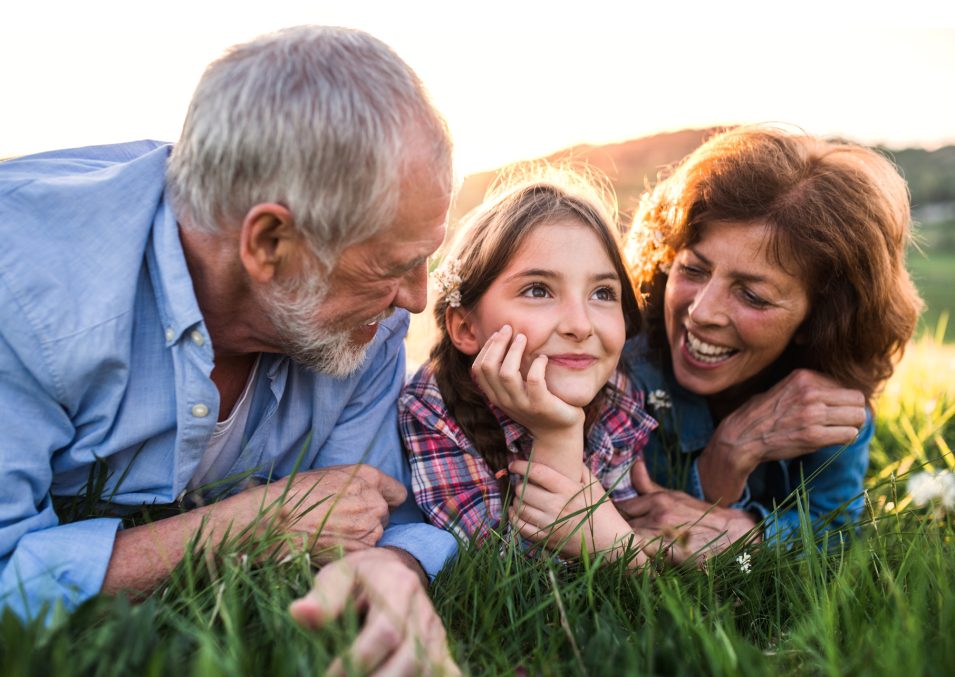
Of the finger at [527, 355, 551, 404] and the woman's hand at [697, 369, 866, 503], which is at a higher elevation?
the finger at [527, 355, 551, 404]

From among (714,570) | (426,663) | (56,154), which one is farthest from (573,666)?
(56,154)

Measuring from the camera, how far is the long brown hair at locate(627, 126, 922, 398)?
3523 millimetres

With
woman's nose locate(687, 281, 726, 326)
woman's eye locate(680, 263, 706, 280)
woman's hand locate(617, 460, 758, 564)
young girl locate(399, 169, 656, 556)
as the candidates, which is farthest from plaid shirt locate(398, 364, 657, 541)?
woman's eye locate(680, 263, 706, 280)

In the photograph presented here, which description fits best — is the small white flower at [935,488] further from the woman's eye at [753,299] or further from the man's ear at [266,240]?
the man's ear at [266,240]

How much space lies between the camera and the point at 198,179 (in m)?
2.54

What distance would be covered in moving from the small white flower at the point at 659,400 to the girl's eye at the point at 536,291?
1074 mm

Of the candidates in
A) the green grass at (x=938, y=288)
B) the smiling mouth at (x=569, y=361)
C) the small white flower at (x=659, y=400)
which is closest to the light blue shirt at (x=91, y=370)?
the smiling mouth at (x=569, y=361)

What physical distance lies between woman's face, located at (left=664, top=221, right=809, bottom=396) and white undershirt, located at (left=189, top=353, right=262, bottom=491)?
6.15ft

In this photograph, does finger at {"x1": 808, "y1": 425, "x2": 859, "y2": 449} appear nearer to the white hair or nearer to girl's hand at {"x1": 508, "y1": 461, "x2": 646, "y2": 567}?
girl's hand at {"x1": 508, "y1": 461, "x2": 646, "y2": 567}

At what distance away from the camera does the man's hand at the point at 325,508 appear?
2523mm

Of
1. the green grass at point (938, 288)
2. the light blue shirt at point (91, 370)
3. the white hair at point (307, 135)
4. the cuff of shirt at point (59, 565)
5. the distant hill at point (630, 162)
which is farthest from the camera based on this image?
the green grass at point (938, 288)

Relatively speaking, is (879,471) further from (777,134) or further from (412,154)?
(412,154)

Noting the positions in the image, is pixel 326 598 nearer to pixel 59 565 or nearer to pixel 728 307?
pixel 59 565

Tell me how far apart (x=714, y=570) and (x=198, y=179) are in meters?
2.01
